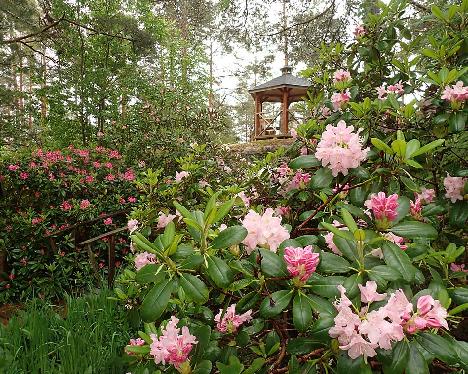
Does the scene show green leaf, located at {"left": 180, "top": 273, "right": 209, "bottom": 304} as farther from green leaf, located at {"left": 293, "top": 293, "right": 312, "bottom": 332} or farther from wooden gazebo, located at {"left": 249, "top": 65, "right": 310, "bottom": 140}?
wooden gazebo, located at {"left": 249, "top": 65, "right": 310, "bottom": 140}

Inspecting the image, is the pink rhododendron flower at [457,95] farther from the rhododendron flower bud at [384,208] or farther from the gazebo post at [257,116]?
the gazebo post at [257,116]

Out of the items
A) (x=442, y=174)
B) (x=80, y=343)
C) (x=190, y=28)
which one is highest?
(x=190, y=28)

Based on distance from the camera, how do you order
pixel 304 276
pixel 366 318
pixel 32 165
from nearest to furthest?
pixel 366 318, pixel 304 276, pixel 32 165

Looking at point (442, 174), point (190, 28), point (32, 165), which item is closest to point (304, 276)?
point (442, 174)

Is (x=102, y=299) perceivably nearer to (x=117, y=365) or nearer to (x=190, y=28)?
(x=117, y=365)

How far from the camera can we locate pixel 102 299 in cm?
285

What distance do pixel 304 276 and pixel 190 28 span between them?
1861 centimetres

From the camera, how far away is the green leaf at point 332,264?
1023mm

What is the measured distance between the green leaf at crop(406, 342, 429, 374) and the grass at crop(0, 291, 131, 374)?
4.90 feet

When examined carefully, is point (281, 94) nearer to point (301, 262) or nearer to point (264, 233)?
point (264, 233)

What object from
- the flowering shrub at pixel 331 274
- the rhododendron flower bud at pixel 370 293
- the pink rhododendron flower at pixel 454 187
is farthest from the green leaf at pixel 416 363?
the pink rhododendron flower at pixel 454 187

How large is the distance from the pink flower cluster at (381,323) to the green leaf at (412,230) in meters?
0.20

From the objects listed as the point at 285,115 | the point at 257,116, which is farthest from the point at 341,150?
the point at 257,116

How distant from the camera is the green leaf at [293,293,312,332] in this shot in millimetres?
944
